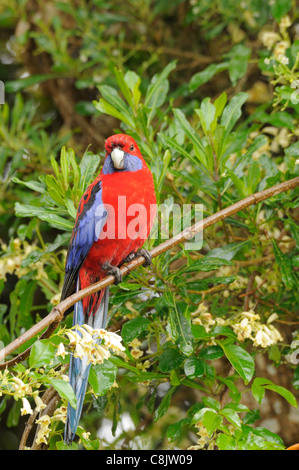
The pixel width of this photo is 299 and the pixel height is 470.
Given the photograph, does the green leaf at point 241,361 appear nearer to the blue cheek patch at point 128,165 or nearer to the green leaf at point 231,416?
the green leaf at point 231,416

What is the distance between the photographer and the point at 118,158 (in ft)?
4.84

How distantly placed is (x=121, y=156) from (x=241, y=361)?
2.03ft

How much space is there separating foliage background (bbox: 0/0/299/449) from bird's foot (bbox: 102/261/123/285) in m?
0.05

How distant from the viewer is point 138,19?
265 cm

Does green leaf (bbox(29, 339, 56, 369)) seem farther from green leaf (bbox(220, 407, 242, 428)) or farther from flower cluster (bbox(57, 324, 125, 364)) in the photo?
green leaf (bbox(220, 407, 242, 428))

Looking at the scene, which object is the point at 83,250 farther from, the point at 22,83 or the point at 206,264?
the point at 22,83

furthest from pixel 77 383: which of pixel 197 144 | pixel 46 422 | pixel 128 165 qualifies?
pixel 197 144

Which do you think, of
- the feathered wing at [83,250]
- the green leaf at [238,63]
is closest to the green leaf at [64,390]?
the feathered wing at [83,250]

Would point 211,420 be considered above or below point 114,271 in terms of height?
below

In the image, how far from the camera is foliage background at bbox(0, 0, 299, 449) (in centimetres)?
140

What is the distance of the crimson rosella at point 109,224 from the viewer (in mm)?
1431

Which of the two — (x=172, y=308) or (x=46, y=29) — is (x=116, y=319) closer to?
(x=172, y=308)

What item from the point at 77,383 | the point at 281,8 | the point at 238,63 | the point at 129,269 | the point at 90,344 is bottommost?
the point at 77,383

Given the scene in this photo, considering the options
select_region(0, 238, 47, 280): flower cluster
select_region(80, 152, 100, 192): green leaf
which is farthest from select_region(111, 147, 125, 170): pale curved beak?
select_region(0, 238, 47, 280): flower cluster
